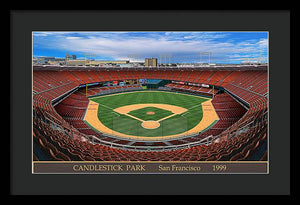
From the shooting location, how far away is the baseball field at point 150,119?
14.7m

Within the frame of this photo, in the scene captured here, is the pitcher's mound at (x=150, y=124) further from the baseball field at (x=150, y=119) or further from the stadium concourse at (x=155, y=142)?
the stadium concourse at (x=155, y=142)

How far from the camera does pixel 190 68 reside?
112 ft

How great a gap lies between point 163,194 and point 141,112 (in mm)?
15176

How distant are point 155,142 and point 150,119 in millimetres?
5976

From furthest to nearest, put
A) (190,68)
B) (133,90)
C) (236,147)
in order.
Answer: (133,90) < (190,68) < (236,147)

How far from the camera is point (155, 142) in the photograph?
12156mm

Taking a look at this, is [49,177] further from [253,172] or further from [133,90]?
[133,90]

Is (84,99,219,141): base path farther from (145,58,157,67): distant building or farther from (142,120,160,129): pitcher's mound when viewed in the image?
(145,58,157,67): distant building

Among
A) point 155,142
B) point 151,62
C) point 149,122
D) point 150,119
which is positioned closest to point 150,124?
point 149,122
